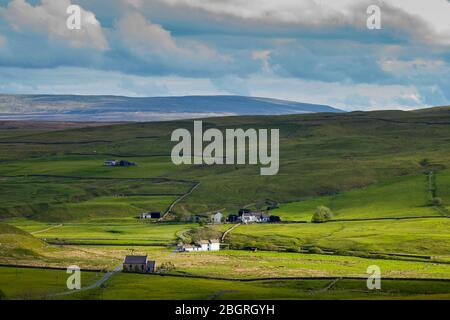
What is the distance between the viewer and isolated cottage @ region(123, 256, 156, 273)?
13375 cm

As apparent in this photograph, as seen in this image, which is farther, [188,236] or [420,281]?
[188,236]

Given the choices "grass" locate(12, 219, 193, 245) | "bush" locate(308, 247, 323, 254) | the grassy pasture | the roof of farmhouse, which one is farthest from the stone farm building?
the grassy pasture

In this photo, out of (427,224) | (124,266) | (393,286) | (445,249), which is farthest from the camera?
(427,224)

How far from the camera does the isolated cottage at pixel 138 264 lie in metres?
134

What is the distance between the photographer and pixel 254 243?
171 m

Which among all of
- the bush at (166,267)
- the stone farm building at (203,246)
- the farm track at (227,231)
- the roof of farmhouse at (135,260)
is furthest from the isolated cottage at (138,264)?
the farm track at (227,231)

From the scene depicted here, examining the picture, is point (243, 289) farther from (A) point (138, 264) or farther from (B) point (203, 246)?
(B) point (203, 246)

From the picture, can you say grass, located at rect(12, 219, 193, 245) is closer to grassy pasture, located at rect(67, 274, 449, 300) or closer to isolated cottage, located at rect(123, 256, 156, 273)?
isolated cottage, located at rect(123, 256, 156, 273)

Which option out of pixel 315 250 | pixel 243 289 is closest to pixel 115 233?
pixel 315 250

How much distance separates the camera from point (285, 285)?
4902 inches
